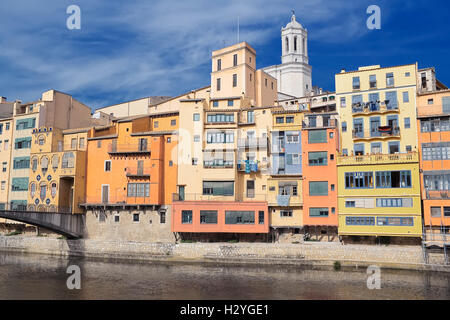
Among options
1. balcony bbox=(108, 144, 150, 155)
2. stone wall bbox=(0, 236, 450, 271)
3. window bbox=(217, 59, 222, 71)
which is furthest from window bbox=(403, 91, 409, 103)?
balcony bbox=(108, 144, 150, 155)

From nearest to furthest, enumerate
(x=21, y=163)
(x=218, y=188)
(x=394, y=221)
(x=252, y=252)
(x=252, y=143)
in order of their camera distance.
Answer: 1. (x=394, y=221)
2. (x=252, y=252)
3. (x=218, y=188)
4. (x=252, y=143)
5. (x=21, y=163)

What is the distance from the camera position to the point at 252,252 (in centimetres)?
5147

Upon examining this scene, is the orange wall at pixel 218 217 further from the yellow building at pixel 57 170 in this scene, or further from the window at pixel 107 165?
the yellow building at pixel 57 170

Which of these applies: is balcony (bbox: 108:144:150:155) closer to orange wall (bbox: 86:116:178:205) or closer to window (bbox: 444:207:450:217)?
orange wall (bbox: 86:116:178:205)

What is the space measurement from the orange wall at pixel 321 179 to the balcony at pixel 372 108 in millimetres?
4093

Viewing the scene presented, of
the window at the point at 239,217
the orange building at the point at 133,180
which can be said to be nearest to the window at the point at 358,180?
the window at the point at 239,217

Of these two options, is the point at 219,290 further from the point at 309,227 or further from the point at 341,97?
the point at 341,97

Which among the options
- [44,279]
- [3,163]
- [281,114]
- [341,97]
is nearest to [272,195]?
[281,114]

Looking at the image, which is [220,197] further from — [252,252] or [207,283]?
[207,283]

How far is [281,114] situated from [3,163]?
4569cm

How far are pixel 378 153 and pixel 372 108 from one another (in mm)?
Answer: 5990

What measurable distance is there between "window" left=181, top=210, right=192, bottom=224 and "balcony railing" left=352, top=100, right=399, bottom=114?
24.8 metres

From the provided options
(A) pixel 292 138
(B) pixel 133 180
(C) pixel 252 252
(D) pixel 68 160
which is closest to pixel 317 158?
(A) pixel 292 138

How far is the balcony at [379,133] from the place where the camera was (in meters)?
53.6
